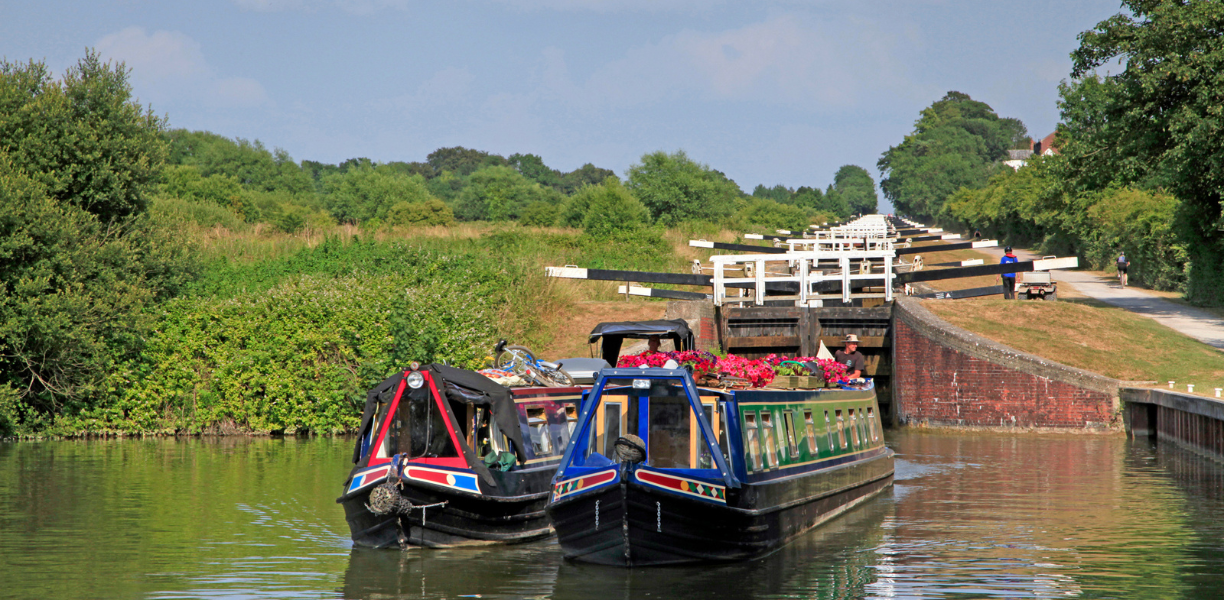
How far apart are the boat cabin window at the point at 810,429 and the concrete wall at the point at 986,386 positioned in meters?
10.3

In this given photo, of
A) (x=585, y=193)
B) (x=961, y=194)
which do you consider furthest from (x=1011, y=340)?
(x=961, y=194)

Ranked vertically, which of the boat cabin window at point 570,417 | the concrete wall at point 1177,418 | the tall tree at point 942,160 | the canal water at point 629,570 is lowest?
the canal water at point 629,570

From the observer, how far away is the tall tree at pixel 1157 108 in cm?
2564

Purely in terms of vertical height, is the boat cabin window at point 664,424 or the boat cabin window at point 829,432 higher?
the boat cabin window at point 664,424

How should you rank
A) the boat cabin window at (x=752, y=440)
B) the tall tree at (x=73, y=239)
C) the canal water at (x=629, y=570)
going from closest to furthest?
the canal water at (x=629, y=570) < the boat cabin window at (x=752, y=440) < the tall tree at (x=73, y=239)

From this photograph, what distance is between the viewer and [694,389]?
1208 cm

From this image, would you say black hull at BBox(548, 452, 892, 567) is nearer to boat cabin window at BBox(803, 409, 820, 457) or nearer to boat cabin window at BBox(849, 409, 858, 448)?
boat cabin window at BBox(803, 409, 820, 457)

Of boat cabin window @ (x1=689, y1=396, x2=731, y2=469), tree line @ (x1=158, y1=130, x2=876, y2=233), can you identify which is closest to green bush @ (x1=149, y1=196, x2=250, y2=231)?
tree line @ (x1=158, y1=130, x2=876, y2=233)

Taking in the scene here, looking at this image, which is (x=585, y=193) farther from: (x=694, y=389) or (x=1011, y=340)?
(x=694, y=389)

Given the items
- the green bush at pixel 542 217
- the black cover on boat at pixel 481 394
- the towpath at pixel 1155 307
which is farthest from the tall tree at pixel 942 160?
the black cover on boat at pixel 481 394

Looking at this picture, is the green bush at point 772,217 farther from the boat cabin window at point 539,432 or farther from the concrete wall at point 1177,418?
the boat cabin window at point 539,432

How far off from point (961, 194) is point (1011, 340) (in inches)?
3344

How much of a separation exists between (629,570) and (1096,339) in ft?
59.3

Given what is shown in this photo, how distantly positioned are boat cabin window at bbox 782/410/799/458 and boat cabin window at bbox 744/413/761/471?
1.11 m
